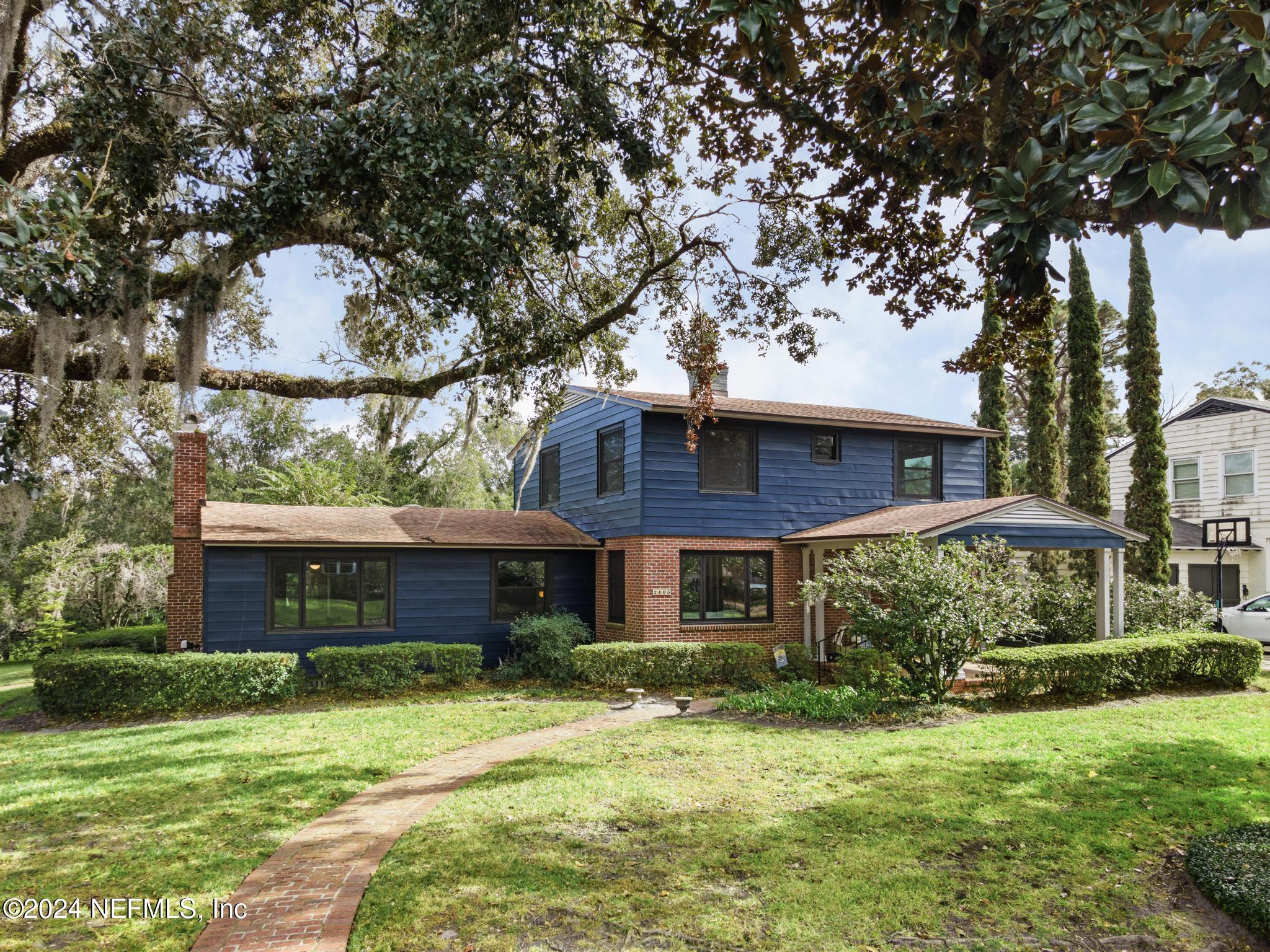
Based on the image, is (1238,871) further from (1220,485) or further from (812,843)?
(1220,485)

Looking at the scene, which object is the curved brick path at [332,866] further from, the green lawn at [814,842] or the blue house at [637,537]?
the blue house at [637,537]

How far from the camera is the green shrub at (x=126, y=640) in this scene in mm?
14062

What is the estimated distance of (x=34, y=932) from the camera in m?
4.42

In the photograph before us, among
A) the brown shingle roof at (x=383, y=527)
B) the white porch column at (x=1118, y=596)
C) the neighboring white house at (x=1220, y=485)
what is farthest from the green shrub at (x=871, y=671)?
the neighboring white house at (x=1220, y=485)

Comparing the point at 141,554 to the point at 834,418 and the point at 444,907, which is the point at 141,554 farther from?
the point at 444,907

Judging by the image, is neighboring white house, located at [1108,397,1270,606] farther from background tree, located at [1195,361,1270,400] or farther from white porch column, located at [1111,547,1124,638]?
background tree, located at [1195,361,1270,400]

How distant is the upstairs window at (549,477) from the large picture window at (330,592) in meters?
5.41

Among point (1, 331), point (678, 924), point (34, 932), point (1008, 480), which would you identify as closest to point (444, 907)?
point (678, 924)

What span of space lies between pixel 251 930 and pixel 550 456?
629 inches

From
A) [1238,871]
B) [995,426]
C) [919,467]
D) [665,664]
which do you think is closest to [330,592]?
[665,664]

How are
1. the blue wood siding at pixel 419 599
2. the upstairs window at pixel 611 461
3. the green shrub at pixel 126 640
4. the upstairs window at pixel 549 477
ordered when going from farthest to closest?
the upstairs window at pixel 549 477, the upstairs window at pixel 611 461, the green shrub at pixel 126 640, the blue wood siding at pixel 419 599

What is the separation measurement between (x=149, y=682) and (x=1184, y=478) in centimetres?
2865

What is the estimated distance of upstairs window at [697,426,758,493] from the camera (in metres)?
15.8

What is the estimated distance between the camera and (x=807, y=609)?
1600cm
